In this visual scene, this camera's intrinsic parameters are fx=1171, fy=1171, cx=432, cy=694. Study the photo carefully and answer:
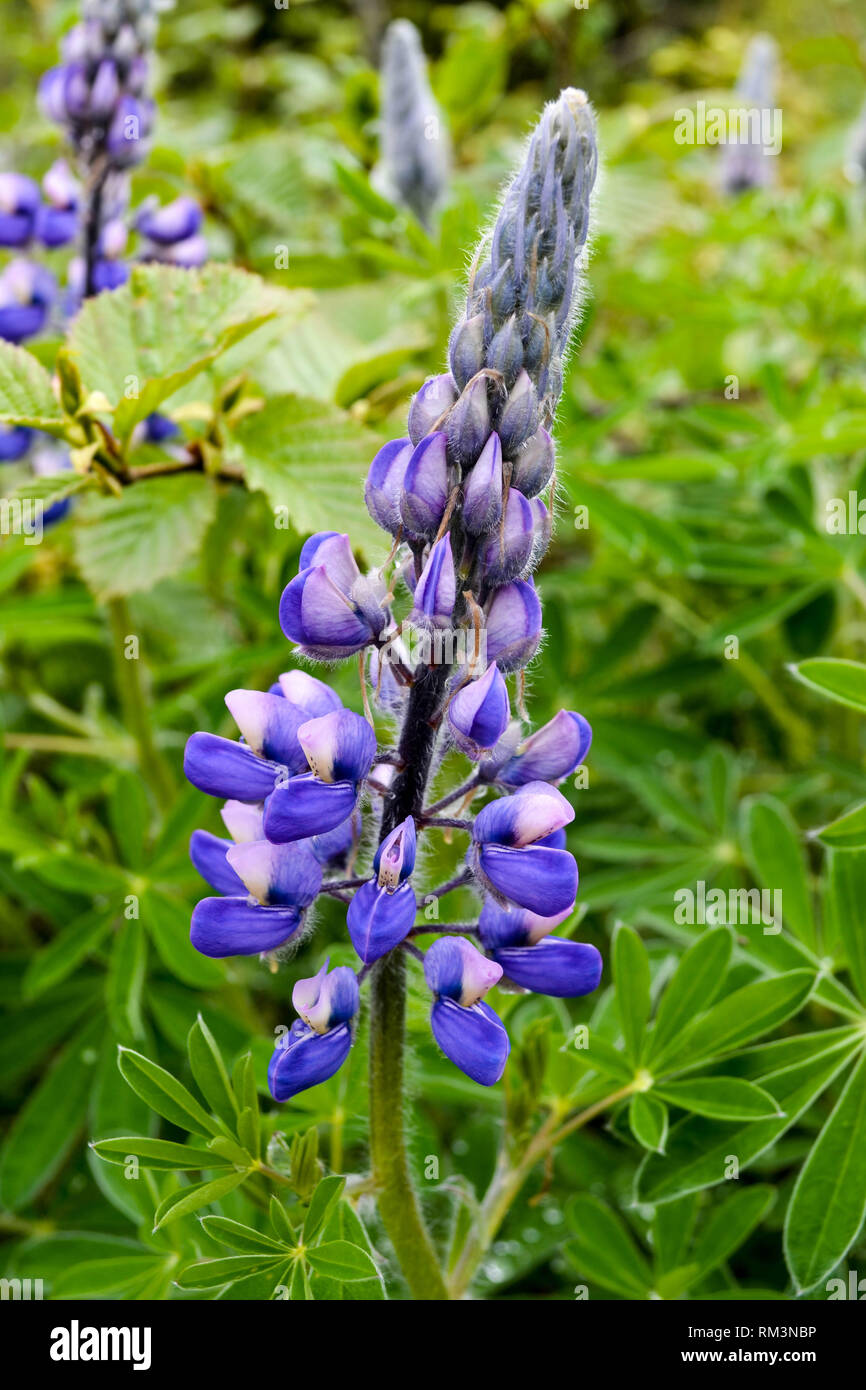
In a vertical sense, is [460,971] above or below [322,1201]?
above

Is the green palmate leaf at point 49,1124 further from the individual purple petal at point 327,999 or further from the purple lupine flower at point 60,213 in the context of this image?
the purple lupine flower at point 60,213

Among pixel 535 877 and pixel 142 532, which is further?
pixel 142 532

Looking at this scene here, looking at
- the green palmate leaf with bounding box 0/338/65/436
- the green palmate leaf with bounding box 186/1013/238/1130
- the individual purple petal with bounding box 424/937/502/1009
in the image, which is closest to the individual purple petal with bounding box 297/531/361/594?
the individual purple petal with bounding box 424/937/502/1009

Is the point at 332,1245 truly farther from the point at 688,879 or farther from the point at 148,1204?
the point at 688,879

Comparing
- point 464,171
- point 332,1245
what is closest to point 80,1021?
point 332,1245

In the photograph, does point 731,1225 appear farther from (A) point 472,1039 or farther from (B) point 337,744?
(B) point 337,744

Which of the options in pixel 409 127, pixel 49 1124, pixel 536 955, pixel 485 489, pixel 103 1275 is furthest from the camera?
pixel 409 127

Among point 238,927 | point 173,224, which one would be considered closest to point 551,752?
point 238,927
